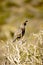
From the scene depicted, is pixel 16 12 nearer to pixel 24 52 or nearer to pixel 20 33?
pixel 20 33

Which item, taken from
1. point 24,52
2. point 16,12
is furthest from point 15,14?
point 24,52

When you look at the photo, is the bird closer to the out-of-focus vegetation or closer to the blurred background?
the out-of-focus vegetation

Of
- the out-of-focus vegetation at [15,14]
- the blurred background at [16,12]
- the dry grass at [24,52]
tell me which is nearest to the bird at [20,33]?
the dry grass at [24,52]

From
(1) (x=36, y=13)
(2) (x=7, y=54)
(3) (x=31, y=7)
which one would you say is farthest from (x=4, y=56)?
(3) (x=31, y=7)

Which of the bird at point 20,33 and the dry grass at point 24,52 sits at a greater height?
the bird at point 20,33

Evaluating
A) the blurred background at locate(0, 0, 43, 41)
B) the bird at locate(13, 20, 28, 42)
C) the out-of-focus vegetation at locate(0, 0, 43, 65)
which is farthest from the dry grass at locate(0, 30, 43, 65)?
the blurred background at locate(0, 0, 43, 41)

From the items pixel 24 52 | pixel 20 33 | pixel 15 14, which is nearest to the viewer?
pixel 24 52

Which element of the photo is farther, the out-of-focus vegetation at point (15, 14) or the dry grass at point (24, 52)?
the out-of-focus vegetation at point (15, 14)

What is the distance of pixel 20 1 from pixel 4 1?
1.32ft

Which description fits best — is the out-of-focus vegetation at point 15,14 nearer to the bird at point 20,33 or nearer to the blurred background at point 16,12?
the blurred background at point 16,12

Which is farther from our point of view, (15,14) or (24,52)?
(15,14)

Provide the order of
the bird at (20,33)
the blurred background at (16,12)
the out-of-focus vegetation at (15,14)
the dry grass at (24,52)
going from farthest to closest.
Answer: the blurred background at (16,12) → the out-of-focus vegetation at (15,14) → the bird at (20,33) → the dry grass at (24,52)

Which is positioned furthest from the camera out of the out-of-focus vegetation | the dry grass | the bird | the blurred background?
the blurred background

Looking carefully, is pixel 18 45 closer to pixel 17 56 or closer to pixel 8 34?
pixel 17 56
